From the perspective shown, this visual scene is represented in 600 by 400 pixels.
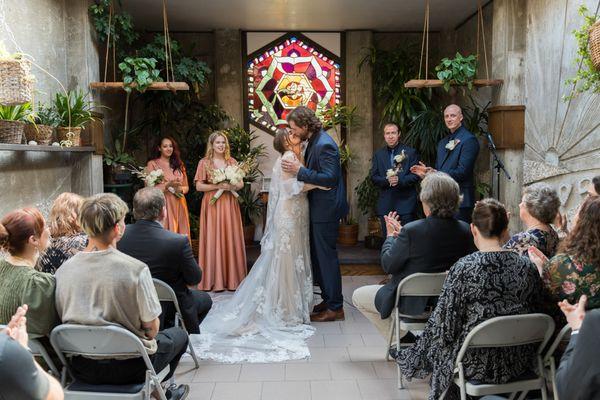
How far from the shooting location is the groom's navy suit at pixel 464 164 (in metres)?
5.32

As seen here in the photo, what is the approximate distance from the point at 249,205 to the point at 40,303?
541 cm

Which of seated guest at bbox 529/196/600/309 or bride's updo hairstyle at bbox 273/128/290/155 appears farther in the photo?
bride's updo hairstyle at bbox 273/128/290/155

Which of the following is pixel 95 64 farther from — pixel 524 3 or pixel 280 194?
pixel 524 3

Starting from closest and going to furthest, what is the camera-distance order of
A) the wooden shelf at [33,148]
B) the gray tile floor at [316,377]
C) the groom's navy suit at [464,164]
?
the gray tile floor at [316,377] < the wooden shelf at [33,148] < the groom's navy suit at [464,164]

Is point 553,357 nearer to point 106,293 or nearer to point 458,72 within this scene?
point 106,293

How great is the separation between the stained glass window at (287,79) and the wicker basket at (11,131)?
15.8 feet

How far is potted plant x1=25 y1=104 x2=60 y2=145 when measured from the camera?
402 cm

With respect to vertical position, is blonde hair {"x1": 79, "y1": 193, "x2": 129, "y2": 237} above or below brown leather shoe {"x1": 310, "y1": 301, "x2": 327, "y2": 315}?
above

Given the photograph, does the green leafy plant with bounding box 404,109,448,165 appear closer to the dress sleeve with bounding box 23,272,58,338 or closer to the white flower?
the white flower

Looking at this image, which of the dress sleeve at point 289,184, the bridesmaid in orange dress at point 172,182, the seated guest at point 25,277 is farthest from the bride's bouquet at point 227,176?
the seated guest at point 25,277

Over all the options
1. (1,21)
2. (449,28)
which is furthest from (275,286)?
(449,28)

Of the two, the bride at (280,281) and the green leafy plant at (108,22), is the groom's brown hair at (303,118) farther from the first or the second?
the green leafy plant at (108,22)

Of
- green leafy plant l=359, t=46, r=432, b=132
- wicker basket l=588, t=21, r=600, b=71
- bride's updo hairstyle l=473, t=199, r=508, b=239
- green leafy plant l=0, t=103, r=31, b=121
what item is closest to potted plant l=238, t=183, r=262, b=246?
green leafy plant l=359, t=46, r=432, b=132

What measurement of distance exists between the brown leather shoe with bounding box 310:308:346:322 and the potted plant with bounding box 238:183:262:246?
3.18 m
